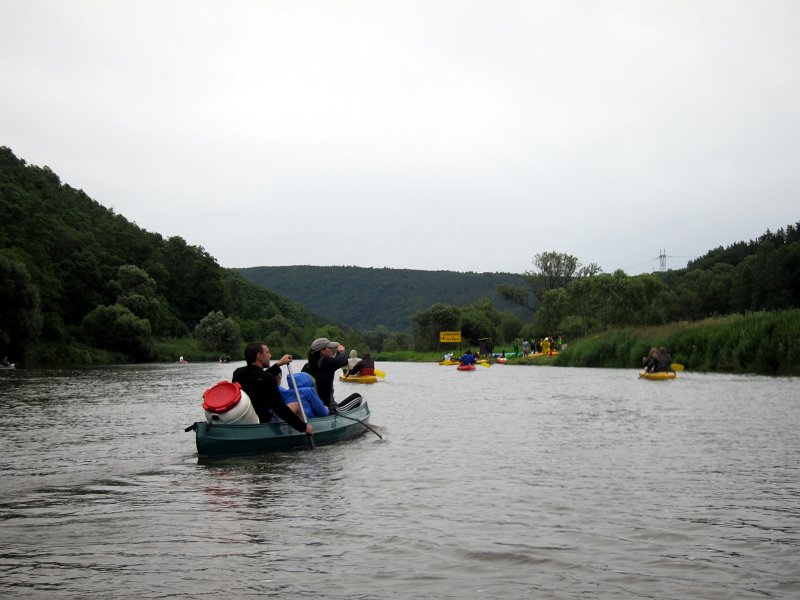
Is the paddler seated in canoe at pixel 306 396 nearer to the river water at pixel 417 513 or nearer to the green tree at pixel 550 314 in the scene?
the river water at pixel 417 513

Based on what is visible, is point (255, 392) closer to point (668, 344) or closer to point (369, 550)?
point (369, 550)

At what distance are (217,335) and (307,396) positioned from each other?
305 ft

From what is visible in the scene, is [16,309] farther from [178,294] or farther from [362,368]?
[178,294]

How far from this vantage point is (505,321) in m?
127

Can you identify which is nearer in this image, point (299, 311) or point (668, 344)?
point (668, 344)

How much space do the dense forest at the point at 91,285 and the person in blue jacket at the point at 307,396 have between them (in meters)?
48.5

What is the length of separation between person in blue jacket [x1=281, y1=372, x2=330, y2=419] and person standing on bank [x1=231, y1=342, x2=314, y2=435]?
1.08 m

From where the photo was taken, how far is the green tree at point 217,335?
10469 centimetres

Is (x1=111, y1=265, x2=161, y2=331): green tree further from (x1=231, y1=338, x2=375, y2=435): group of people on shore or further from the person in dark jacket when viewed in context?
(x1=231, y1=338, x2=375, y2=435): group of people on shore

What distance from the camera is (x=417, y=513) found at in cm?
839

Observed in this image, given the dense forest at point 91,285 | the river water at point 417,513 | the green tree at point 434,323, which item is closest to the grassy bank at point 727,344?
the river water at point 417,513

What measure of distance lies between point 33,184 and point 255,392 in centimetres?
9992

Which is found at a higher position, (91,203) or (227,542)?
(91,203)

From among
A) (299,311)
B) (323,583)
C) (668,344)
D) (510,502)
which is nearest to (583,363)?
(668,344)
